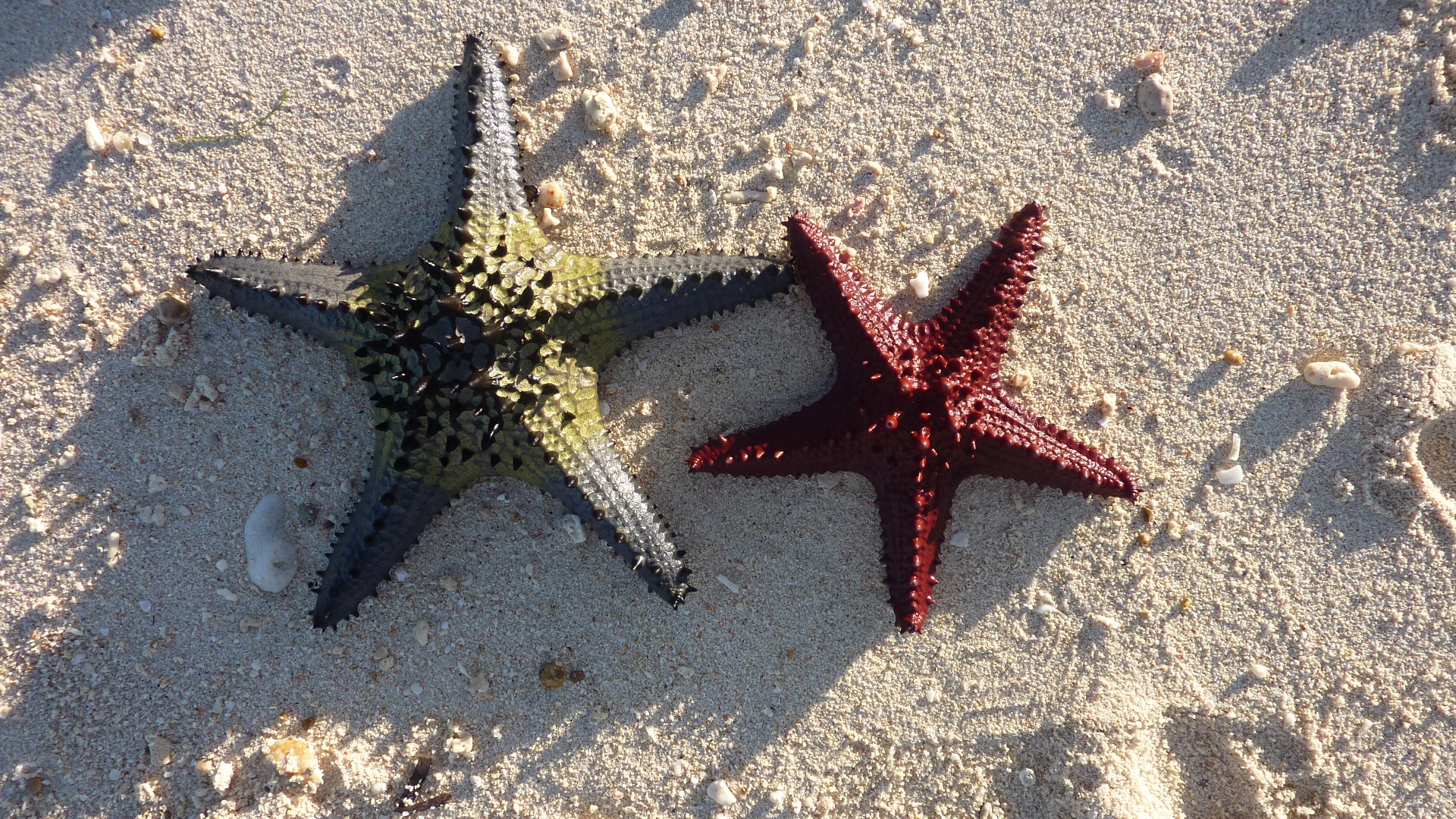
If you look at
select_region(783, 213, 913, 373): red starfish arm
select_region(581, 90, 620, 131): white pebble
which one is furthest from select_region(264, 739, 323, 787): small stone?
select_region(581, 90, 620, 131): white pebble

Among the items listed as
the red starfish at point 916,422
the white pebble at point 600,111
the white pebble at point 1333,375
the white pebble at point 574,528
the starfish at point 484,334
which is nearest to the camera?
the starfish at point 484,334

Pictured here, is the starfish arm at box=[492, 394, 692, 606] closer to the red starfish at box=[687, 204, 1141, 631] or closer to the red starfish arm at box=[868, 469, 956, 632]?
the red starfish at box=[687, 204, 1141, 631]

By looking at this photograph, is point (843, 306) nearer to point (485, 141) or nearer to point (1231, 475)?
point (485, 141)

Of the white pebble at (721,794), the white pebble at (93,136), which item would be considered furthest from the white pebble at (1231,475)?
the white pebble at (93,136)

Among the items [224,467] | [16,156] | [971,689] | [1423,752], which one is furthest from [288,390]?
[1423,752]

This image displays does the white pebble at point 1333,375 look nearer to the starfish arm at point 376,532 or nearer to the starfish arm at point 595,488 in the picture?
the starfish arm at point 595,488

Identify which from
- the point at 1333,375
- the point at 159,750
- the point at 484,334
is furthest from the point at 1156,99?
the point at 159,750

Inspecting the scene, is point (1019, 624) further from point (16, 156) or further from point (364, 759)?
point (16, 156)
